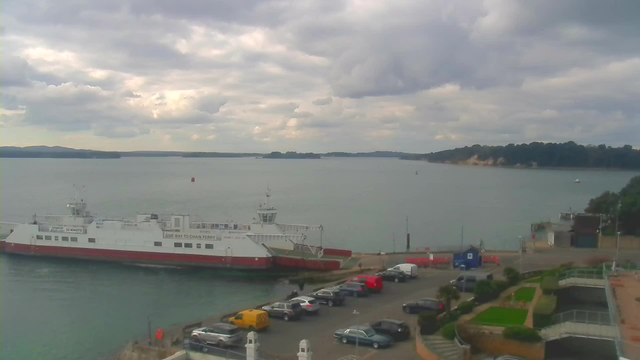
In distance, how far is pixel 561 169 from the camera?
7407 inches

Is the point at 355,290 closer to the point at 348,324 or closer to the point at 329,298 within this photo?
the point at 329,298

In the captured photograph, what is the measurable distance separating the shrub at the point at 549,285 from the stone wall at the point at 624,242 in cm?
1558

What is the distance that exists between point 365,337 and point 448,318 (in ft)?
9.25

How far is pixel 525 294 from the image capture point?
20.5 metres

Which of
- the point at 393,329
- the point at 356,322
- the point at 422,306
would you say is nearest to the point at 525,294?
the point at 422,306

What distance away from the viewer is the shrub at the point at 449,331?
50.5ft

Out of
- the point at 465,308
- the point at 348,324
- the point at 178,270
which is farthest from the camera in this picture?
the point at 178,270

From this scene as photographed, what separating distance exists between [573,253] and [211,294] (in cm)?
2044

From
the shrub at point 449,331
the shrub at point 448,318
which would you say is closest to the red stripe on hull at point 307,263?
the shrub at point 448,318

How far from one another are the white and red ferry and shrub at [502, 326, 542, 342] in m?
19.2

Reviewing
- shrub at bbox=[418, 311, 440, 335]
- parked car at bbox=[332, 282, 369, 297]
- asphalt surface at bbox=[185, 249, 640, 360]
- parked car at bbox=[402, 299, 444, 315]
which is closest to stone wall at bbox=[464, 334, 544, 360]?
shrub at bbox=[418, 311, 440, 335]

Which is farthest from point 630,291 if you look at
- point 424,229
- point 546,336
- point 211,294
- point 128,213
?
point 128,213

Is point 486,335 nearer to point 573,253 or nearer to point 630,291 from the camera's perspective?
point 630,291

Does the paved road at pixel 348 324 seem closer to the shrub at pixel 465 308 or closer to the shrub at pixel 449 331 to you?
the shrub at pixel 449 331
